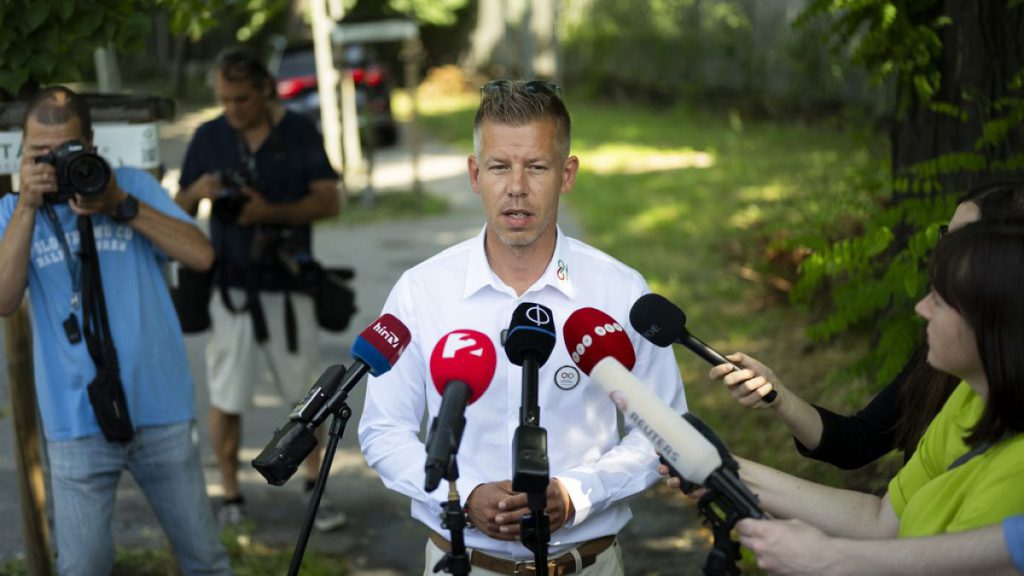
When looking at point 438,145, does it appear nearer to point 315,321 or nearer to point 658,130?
point 658,130

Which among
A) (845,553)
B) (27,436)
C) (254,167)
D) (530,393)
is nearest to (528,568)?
(530,393)

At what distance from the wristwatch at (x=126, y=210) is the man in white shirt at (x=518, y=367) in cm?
141

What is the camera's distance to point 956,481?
2.54 m

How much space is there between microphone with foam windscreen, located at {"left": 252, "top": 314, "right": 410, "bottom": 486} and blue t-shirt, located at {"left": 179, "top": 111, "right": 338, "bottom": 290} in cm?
350

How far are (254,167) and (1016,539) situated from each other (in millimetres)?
4661

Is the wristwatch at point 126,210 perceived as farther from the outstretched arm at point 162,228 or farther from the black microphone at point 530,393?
the black microphone at point 530,393

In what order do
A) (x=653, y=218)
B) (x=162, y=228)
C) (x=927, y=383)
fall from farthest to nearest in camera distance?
(x=653, y=218) → (x=162, y=228) → (x=927, y=383)

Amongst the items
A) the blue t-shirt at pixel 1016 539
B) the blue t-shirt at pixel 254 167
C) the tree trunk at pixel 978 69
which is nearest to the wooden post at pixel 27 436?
the blue t-shirt at pixel 254 167

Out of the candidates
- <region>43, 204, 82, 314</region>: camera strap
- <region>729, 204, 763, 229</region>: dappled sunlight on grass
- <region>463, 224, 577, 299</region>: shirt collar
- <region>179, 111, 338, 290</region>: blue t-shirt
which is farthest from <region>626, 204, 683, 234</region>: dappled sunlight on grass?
<region>463, 224, 577, 299</region>: shirt collar

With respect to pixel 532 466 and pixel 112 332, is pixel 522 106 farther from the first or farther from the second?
pixel 112 332

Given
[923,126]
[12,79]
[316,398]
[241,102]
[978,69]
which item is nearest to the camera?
[316,398]

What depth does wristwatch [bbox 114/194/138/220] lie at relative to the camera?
4.40 m

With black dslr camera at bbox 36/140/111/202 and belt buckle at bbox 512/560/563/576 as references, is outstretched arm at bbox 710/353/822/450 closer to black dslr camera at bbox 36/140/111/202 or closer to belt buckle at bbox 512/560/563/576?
belt buckle at bbox 512/560/563/576

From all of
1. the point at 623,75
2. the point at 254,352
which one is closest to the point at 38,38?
the point at 254,352
